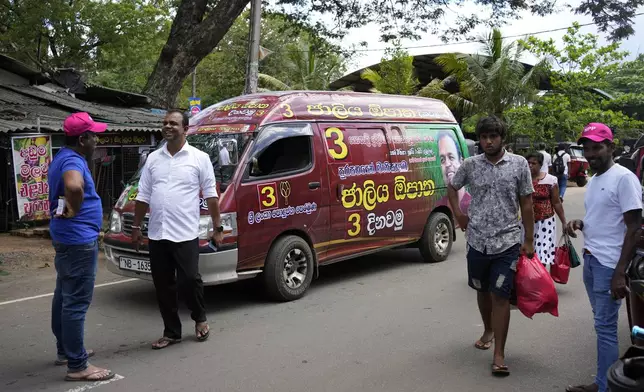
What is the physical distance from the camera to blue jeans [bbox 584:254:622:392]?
3541mm

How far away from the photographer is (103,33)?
22.6 m

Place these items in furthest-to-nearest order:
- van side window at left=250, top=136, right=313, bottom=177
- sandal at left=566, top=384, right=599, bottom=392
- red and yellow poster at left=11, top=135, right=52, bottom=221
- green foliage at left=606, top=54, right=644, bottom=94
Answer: green foliage at left=606, top=54, right=644, bottom=94, red and yellow poster at left=11, top=135, right=52, bottom=221, van side window at left=250, top=136, right=313, bottom=177, sandal at left=566, top=384, right=599, bottom=392

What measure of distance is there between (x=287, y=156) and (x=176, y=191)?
2.19 meters

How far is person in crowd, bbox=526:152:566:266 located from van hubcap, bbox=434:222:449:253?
2003 mm

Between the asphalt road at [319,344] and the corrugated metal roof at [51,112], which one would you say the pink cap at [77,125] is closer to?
the asphalt road at [319,344]

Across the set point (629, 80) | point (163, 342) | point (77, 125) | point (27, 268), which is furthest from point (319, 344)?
point (629, 80)

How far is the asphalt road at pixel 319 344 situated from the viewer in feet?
13.4

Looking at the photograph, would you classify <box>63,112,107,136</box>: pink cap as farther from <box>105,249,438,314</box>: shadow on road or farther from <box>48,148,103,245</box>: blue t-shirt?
<box>105,249,438,314</box>: shadow on road

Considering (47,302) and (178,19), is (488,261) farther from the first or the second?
(178,19)

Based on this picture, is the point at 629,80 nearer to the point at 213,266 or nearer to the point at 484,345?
the point at 484,345

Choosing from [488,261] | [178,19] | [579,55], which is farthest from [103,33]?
[488,261]

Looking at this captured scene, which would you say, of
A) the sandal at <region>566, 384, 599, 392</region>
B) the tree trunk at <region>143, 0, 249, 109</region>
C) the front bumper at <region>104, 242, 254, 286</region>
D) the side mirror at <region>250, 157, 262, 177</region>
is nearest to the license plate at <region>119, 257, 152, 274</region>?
the front bumper at <region>104, 242, 254, 286</region>

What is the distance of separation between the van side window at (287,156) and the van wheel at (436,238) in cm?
242

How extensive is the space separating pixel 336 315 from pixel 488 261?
1.98 metres
